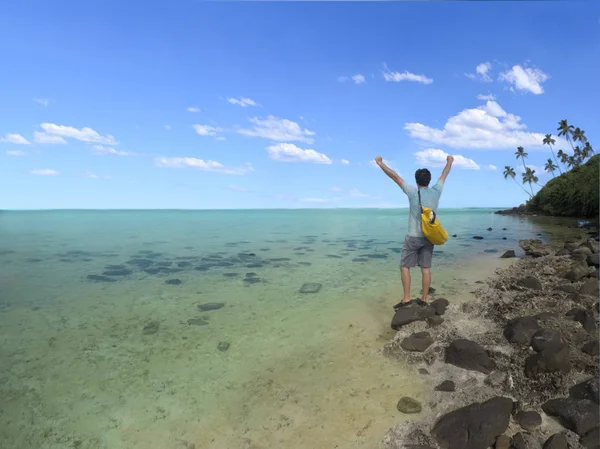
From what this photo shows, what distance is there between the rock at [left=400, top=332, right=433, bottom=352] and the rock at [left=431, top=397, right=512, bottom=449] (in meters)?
1.77

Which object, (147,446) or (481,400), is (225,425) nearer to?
(147,446)

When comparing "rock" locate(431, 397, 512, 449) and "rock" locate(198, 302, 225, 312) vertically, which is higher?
"rock" locate(431, 397, 512, 449)

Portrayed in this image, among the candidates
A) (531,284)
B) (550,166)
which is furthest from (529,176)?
(531,284)

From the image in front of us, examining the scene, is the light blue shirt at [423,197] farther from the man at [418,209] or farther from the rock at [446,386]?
the rock at [446,386]

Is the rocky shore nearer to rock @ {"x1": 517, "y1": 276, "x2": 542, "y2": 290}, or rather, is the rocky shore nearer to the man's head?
rock @ {"x1": 517, "y1": 276, "x2": 542, "y2": 290}

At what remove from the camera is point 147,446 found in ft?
13.5

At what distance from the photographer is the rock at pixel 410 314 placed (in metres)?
7.07

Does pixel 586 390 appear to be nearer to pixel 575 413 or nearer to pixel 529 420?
pixel 575 413

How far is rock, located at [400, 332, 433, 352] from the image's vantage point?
5.95 metres

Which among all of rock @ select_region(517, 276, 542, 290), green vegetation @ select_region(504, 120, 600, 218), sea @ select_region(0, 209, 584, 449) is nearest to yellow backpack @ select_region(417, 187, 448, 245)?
sea @ select_region(0, 209, 584, 449)

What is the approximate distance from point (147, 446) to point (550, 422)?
446 centimetres

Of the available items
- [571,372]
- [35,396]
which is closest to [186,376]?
[35,396]

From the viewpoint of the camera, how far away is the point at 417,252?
756 centimetres

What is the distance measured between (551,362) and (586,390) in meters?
0.58
